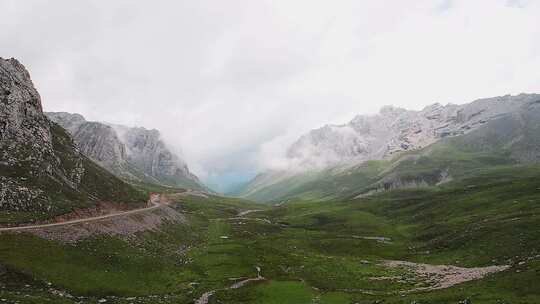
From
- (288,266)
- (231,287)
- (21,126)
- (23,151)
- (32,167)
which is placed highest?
(21,126)

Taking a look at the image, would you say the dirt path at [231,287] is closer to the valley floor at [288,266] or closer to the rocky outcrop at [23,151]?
the valley floor at [288,266]

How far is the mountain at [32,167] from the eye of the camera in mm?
79312

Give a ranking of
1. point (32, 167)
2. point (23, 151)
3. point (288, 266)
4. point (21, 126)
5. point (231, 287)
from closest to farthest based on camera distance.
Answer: point (231, 287), point (288, 266), point (32, 167), point (23, 151), point (21, 126)

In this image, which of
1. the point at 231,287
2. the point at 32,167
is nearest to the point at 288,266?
the point at 231,287

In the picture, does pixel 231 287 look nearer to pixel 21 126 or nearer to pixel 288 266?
pixel 288 266

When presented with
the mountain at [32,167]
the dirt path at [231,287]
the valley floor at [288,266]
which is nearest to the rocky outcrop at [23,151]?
the mountain at [32,167]

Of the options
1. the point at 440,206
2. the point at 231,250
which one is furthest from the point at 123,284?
the point at 440,206

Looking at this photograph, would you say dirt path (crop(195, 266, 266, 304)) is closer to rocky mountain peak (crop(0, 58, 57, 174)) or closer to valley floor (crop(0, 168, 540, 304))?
valley floor (crop(0, 168, 540, 304))

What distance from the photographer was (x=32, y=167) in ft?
293

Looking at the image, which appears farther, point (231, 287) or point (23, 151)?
point (23, 151)

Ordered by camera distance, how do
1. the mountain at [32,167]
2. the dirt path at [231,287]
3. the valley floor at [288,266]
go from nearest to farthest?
the valley floor at [288,266] < the dirt path at [231,287] < the mountain at [32,167]

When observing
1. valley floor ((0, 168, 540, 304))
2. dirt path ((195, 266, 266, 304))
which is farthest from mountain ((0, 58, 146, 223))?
dirt path ((195, 266, 266, 304))

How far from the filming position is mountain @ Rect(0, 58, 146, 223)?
79.3 metres

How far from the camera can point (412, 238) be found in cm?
11119
